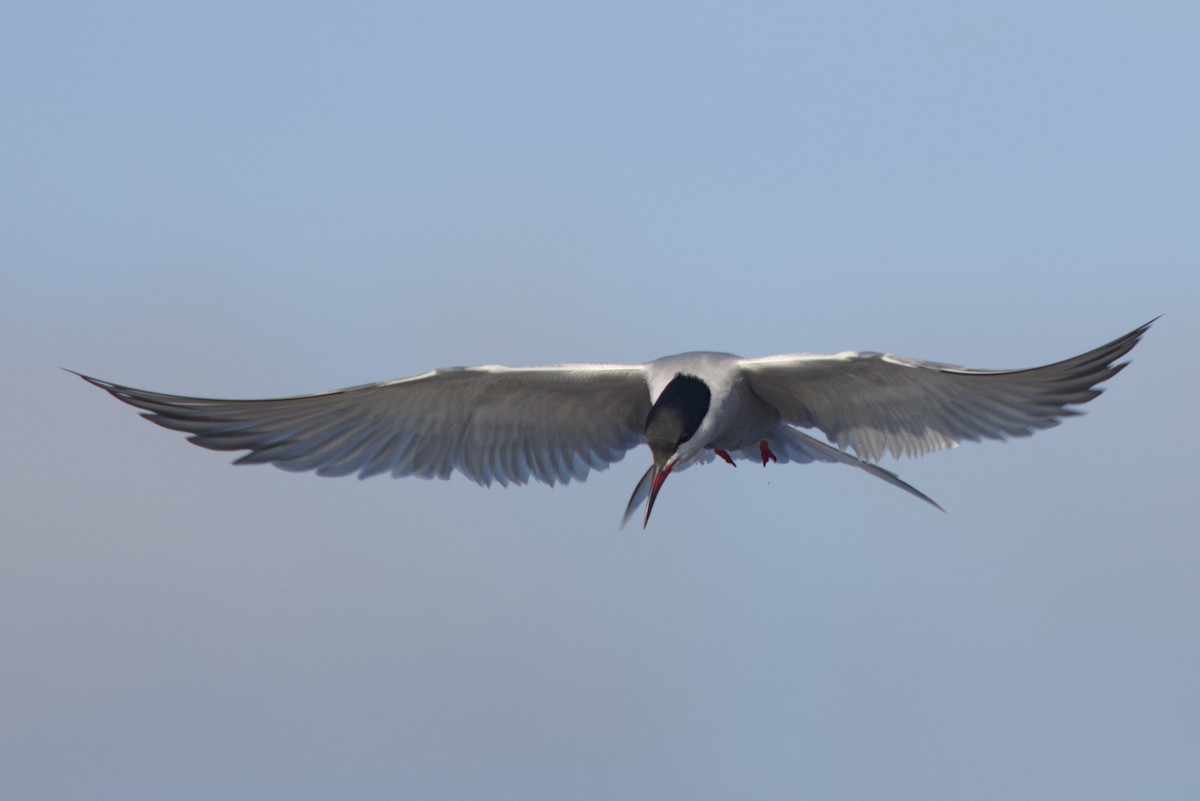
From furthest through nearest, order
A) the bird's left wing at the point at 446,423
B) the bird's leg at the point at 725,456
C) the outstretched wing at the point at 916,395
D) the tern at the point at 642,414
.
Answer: the bird's leg at the point at 725,456, the bird's left wing at the point at 446,423, the tern at the point at 642,414, the outstretched wing at the point at 916,395

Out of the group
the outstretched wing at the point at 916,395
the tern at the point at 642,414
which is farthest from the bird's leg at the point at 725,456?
the outstretched wing at the point at 916,395

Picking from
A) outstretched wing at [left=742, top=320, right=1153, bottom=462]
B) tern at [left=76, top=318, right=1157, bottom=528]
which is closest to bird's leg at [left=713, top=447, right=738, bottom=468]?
tern at [left=76, top=318, right=1157, bottom=528]

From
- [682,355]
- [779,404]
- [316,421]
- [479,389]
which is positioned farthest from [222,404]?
[779,404]

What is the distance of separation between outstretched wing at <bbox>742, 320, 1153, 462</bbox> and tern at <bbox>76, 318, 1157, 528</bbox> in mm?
10

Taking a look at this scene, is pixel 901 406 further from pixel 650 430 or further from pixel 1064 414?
pixel 650 430

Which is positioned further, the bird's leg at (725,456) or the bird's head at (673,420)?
the bird's leg at (725,456)

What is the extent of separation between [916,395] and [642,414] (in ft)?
7.05

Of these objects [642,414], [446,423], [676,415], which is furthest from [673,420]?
[446,423]

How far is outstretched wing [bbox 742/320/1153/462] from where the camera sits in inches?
310

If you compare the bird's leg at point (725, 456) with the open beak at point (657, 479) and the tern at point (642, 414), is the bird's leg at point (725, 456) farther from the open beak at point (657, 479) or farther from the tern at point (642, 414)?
the open beak at point (657, 479)

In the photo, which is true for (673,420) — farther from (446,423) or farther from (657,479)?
(446,423)

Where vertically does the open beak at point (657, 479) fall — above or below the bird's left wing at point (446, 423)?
below

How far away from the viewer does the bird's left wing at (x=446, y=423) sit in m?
8.73

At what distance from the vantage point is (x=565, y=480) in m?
10.0
